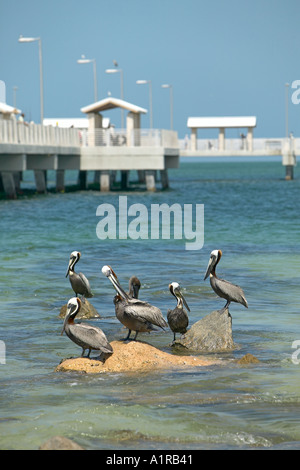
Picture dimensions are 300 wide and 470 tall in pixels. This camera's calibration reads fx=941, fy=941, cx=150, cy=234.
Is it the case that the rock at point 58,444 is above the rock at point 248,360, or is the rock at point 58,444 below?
above

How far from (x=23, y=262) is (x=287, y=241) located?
11.5 metres

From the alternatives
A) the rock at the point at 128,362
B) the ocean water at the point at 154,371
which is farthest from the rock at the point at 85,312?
the rock at the point at 128,362

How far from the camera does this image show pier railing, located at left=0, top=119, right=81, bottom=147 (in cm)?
5028

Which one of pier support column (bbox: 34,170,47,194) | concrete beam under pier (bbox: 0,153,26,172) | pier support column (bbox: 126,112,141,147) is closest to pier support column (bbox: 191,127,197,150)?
pier support column (bbox: 126,112,141,147)

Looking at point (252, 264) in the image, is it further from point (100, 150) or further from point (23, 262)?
point (100, 150)

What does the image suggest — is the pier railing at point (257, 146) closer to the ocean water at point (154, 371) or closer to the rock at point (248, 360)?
the ocean water at point (154, 371)

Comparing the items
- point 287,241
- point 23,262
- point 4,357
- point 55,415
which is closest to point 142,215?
point 287,241

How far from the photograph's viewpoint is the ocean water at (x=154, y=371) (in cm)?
1057

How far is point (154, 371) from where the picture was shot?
42.8 ft

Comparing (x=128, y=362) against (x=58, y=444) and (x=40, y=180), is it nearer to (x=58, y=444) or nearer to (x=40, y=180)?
(x=58, y=444)

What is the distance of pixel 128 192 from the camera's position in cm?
7025

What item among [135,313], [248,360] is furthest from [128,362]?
[248,360]

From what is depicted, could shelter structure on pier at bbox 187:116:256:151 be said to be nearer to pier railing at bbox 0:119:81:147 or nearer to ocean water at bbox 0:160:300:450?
pier railing at bbox 0:119:81:147

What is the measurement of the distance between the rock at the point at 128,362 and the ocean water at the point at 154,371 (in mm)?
194
